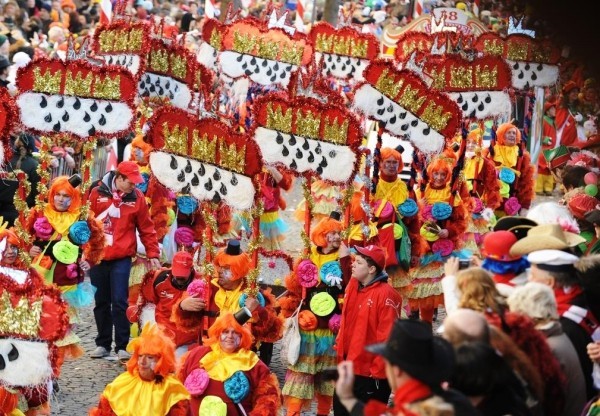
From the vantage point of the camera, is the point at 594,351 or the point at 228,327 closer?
the point at 594,351

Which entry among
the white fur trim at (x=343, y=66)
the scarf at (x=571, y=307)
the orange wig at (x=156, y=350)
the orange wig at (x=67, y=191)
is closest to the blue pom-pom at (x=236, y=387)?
the orange wig at (x=156, y=350)

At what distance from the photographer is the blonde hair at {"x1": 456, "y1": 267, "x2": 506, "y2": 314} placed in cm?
694

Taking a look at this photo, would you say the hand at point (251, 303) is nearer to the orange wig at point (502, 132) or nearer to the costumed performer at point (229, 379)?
the costumed performer at point (229, 379)

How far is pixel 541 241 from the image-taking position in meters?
7.81

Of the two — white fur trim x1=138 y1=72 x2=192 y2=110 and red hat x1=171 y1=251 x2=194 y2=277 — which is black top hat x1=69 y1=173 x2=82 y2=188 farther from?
white fur trim x1=138 y1=72 x2=192 y2=110

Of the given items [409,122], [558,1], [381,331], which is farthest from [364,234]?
[558,1]

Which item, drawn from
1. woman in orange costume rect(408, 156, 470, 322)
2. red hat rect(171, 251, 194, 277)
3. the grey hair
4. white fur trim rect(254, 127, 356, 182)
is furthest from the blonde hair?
woman in orange costume rect(408, 156, 470, 322)

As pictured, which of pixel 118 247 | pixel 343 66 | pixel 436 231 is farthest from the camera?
pixel 343 66

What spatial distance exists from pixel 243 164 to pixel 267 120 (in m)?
0.71

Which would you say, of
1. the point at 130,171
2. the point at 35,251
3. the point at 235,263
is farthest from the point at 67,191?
the point at 235,263

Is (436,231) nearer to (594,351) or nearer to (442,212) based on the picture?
(442,212)

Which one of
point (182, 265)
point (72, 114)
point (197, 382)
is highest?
point (72, 114)

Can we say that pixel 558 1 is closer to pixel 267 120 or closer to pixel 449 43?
pixel 267 120

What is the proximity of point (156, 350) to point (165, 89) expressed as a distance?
7.02 meters
